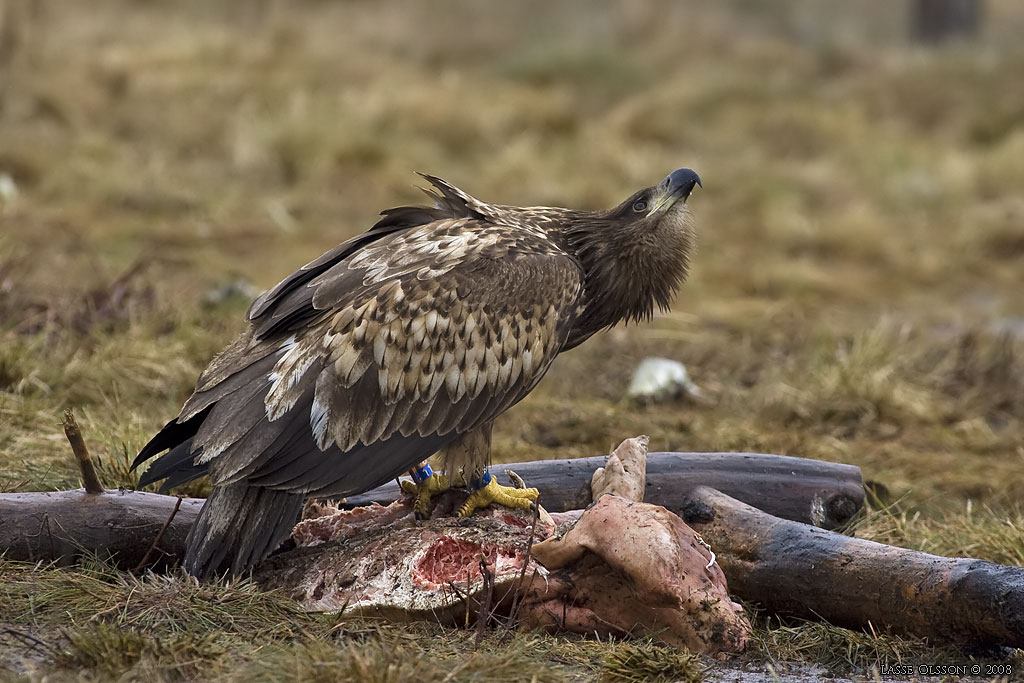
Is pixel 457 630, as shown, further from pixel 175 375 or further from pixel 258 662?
pixel 175 375

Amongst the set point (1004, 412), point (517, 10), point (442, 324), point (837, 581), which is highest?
point (517, 10)

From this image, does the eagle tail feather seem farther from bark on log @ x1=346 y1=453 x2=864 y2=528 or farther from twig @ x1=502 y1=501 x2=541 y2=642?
bark on log @ x1=346 y1=453 x2=864 y2=528

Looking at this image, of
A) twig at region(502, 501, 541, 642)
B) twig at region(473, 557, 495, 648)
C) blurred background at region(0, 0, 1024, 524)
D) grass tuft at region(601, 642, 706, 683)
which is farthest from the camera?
blurred background at region(0, 0, 1024, 524)

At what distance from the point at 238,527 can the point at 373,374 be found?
66 cm

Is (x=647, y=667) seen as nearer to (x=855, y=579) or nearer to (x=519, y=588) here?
(x=519, y=588)

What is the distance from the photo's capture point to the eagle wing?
14.6 ft

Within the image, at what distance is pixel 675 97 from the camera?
58.0ft

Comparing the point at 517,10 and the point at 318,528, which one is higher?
the point at 517,10

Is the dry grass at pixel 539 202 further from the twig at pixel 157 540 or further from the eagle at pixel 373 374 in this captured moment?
the eagle at pixel 373 374

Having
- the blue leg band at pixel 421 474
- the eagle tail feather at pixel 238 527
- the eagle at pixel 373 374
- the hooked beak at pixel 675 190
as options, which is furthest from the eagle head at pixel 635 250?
the eagle tail feather at pixel 238 527

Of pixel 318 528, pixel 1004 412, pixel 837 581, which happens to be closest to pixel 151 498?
pixel 318 528

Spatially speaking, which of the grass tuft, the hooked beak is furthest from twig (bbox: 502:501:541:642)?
the hooked beak

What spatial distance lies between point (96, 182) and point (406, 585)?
965 centimetres

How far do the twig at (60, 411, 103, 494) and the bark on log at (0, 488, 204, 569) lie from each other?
0.03 meters
